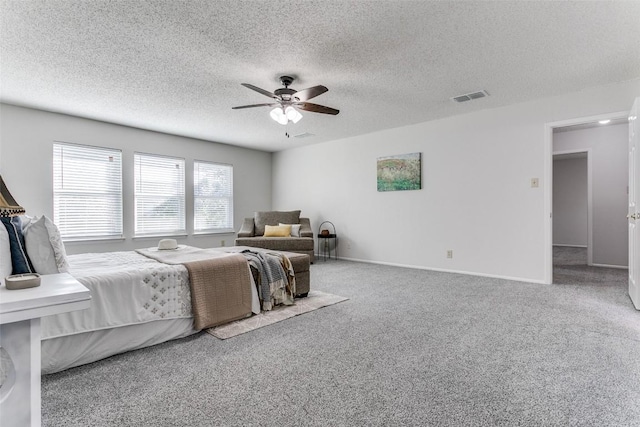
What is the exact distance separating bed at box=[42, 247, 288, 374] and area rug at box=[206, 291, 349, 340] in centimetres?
25

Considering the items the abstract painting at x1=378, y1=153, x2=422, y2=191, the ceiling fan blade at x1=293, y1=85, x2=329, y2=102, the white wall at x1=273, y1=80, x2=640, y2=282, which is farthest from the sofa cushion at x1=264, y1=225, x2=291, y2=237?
the ceiling fan blade at x1=293, y1=85, x2=329, y2=102

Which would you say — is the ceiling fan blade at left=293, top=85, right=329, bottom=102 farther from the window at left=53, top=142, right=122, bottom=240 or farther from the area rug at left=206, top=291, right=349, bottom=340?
the window at left=53, top=142, right=122, bottom=240

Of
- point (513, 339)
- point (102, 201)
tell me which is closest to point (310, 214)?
point (102, 201)

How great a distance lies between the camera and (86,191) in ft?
16.6

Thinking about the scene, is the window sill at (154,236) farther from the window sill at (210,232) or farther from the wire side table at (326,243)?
the wire side table at (326,243)

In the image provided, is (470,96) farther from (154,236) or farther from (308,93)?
(154,236)

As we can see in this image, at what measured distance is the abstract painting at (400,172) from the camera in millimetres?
5418

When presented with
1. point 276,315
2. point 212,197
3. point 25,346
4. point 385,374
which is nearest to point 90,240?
point 212,197

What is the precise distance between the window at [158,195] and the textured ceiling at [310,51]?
1.41 metres

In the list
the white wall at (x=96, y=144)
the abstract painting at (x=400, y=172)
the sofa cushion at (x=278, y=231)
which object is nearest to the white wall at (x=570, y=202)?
the abstract painting at (x=400, y=172)

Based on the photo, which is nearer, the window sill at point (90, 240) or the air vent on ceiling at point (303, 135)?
the window sill at point (90, 240)

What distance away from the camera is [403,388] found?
1.81 meters

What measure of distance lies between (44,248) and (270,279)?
1.78 metres

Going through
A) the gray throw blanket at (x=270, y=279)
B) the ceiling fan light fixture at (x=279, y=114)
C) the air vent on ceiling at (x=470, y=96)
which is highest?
the air vent on ceiling at (x=470, y=96)
